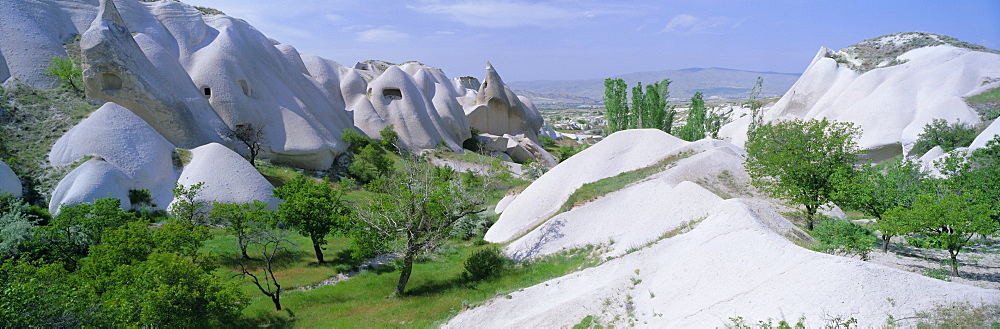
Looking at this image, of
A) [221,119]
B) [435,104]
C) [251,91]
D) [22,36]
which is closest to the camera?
[22,36]

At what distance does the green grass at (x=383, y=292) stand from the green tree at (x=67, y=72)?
20.8 metres

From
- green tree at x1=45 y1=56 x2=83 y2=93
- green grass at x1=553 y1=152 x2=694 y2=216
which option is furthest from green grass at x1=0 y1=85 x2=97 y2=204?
green grass at x1=553 y1=152 x2=694 y2=216

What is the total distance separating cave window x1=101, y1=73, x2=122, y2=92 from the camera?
3309cm

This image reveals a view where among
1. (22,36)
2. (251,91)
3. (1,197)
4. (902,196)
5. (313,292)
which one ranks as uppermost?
(22,36)

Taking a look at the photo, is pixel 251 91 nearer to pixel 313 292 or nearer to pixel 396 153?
pixel 396 153

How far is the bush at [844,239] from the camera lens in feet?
39.3

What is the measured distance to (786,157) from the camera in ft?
55.3

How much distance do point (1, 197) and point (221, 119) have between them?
17706 mm

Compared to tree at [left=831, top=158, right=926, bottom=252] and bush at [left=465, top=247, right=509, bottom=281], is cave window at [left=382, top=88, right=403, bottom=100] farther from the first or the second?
tree at [left=831, top=158, right=926, bottom=252]

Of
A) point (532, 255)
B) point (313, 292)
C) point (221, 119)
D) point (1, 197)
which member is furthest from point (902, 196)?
point (221, 119)

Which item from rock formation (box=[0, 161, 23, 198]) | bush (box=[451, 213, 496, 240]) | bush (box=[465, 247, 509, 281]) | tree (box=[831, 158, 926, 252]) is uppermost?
tree (box=[831, 158, 926, 252])

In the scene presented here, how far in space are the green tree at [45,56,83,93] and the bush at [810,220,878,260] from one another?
45070mm

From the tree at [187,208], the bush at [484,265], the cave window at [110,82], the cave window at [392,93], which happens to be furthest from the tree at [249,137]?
the bush at [484,265]

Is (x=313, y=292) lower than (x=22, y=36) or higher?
lower
